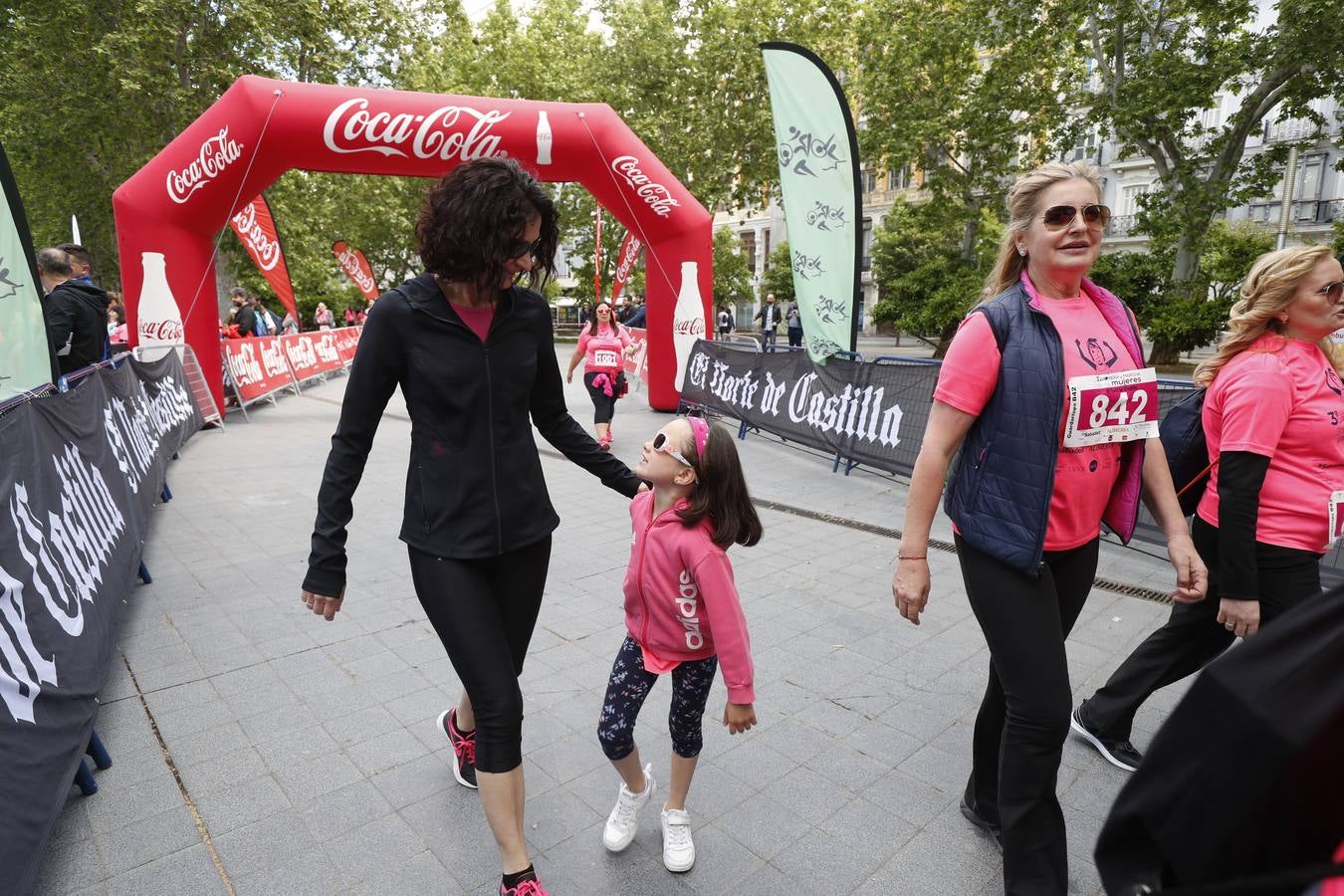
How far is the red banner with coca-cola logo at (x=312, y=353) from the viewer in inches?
655

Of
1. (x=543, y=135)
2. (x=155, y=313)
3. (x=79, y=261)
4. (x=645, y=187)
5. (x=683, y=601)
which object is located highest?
(x=543, y=135)

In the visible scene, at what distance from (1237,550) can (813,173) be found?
665 cm

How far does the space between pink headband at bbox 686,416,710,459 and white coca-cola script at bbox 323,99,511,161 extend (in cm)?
861

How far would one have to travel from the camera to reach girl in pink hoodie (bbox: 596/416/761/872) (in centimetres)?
222

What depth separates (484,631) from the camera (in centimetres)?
222

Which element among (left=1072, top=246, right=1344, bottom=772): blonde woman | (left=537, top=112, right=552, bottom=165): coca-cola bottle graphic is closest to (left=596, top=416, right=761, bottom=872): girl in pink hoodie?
(left=1072, top=246, right=1344, bottom=772): blonde woman

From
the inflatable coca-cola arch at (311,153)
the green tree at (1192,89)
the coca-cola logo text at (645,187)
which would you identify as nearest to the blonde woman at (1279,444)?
the inflatable coca-cola arch at (311,153)

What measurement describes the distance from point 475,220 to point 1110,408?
5.81 feet

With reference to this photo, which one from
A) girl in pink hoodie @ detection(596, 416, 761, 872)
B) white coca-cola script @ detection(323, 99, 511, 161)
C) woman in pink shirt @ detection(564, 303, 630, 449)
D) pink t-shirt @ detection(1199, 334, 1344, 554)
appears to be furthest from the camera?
white coca-cola script @ detection(323, 99, 511, 161)

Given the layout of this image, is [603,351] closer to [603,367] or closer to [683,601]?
[603,367]

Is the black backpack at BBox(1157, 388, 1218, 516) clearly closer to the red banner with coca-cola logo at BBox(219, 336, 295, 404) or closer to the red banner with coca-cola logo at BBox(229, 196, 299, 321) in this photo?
the red banner with coca-cola logo at BBox(219, 336, 295, 404)

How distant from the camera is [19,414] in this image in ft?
10.4

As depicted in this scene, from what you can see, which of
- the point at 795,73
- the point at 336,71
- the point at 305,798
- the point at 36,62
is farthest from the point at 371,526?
the point at 36,62

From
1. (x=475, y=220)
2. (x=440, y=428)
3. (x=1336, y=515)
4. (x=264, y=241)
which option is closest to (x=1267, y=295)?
(x=1336, y=515)
